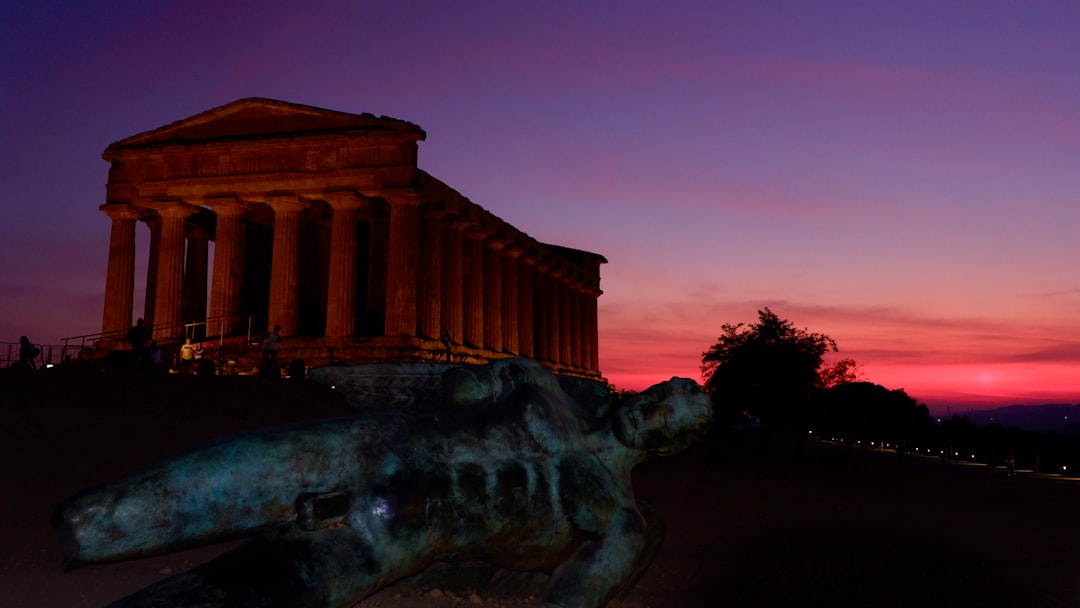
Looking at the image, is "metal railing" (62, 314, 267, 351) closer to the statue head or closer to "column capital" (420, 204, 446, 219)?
"column capital" (420, 204, 446, 219)

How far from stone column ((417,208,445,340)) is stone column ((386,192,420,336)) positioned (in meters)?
1.34

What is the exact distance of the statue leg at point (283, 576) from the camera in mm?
2965

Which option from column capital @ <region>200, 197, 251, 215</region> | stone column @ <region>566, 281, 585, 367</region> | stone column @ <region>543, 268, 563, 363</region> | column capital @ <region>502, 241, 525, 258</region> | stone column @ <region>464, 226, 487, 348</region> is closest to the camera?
column capital @ <region>200, 197, 251, 215</region>

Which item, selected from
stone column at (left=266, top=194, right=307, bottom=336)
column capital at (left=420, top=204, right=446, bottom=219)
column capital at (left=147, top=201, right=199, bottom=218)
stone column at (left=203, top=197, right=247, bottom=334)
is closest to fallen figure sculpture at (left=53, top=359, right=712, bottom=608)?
stone column at (left=266, top=194, right=307, bottom=336)

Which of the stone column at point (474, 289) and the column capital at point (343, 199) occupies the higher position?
the column capital at point (343, 199)

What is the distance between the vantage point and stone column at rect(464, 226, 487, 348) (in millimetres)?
43531

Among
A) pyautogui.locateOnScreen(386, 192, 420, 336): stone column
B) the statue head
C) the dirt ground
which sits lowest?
the dirt ground

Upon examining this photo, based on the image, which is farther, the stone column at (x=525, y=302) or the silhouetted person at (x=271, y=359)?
the stone column at (x=525, y=302)

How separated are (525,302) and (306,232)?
12938 millimetres

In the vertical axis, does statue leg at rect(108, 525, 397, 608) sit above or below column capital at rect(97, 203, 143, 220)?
below

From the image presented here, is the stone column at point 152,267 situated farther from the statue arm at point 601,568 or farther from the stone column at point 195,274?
the statue arm at point 601,568

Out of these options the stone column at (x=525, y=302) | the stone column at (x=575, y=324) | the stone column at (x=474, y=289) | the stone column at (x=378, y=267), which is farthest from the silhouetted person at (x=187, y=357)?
the stone column at (x=575, y=324)

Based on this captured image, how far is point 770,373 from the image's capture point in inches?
2014

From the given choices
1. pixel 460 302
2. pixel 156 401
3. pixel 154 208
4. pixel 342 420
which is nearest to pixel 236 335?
pixel 154 208
